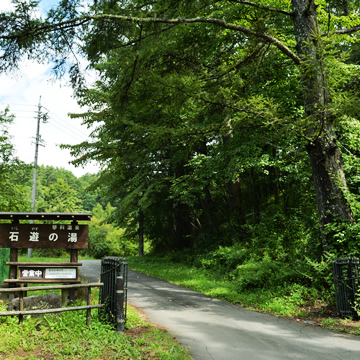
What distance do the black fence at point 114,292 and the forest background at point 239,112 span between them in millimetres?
4800

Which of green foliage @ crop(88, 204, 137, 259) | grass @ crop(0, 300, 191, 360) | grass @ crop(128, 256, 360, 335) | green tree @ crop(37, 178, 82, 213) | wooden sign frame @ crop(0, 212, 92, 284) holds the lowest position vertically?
green foliage @ crop(88, 204, 137, 259)

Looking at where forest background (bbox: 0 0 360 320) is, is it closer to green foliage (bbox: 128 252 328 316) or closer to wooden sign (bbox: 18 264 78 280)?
green foliage (bbox: 128 252 328 316)

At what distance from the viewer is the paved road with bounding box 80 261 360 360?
5.82 metres

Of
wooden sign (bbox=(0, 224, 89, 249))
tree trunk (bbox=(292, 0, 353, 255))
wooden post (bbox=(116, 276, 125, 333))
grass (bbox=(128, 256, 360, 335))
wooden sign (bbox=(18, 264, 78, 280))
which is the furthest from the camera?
tree trunk (bbox=(292, 0, 353, 255))

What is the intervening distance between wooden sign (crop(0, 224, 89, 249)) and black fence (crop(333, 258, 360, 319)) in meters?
Result: 6.21

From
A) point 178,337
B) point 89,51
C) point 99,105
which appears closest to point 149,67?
point 89,51

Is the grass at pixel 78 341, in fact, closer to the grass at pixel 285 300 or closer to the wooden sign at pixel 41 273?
the wooden sign at pixel 41 273

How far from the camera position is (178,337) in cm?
675

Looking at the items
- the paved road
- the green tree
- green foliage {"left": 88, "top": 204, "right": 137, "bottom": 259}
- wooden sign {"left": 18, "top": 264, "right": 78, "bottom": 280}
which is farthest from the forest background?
the green tree

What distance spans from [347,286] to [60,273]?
678 cm

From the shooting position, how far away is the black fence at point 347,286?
7965 millimetres

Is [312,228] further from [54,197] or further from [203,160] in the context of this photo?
[54,197]

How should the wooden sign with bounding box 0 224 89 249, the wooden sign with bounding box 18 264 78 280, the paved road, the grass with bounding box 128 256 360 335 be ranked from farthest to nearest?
the grass with bounding box 128 256 360 335 → the wooden sign with bounding box 0 224 89 249 → the wooden sign with bounding box 18 264 78 280 → the paved road

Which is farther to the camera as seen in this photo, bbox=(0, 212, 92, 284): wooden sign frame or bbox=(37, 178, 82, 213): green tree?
bbox=(37, 178, 82, 213): green tree
